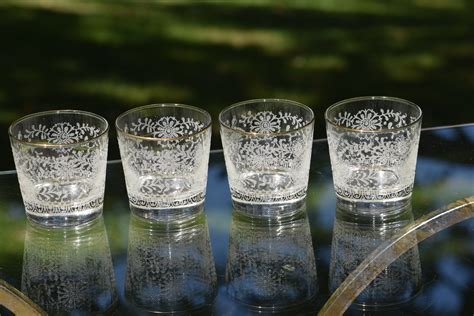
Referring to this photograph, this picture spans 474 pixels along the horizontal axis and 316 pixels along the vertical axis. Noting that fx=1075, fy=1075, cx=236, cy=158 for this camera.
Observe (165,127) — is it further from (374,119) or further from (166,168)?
(374,119)

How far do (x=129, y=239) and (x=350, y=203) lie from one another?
0.92ft

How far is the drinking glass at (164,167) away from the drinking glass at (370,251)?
0.60 feet

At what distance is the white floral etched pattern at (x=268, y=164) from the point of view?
1302 millimetres

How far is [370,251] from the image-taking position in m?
1.25

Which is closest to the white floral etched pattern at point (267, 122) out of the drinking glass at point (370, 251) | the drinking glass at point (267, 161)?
the drinking glass at point (267, 161)

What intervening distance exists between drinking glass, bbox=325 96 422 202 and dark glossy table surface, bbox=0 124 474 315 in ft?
0.11

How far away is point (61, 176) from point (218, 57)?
5.36 ft

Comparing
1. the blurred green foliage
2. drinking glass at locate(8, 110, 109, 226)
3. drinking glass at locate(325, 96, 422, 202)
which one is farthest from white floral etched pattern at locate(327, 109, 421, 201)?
the blurred green foliage

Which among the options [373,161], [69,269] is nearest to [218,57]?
[373,161]

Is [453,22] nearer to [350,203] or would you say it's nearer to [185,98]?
[185,98]

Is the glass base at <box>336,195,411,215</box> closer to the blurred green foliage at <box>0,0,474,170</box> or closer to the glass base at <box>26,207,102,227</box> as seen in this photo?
the glass base at <box>26,207,102,227</box>

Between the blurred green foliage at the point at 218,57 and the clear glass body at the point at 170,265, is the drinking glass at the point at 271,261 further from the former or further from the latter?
the blurred green foliage at the point at 218,57

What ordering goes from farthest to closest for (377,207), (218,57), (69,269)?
1. (218,57)
2. (377,207)
3. (69,269)

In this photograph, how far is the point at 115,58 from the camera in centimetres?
286
